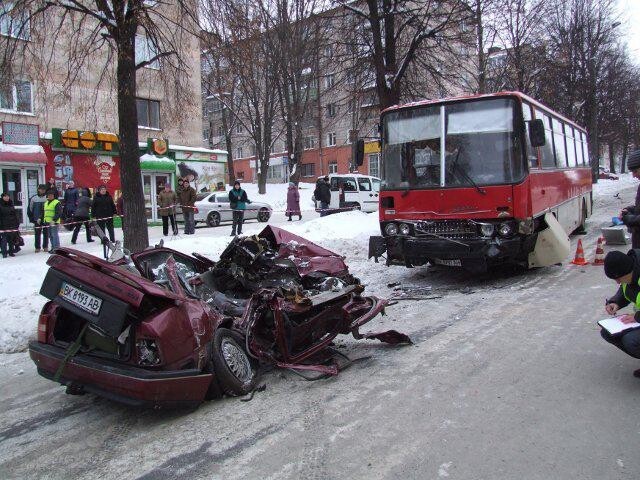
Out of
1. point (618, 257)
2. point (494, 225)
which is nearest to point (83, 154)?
point (494, 225)

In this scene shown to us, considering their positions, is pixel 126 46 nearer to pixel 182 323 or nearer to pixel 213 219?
pixel 182 323

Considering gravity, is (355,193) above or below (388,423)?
above

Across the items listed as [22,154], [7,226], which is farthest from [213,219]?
[7,226]

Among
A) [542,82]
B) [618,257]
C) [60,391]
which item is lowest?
[60,391]

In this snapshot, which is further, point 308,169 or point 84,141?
point 308,169

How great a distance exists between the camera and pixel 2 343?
6.51 m

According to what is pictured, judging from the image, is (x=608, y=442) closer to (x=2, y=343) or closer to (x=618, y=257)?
(x=618, y=257)

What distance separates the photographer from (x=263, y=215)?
80.5ft

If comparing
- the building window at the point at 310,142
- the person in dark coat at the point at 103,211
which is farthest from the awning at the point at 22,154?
the building window at the point at 310,142

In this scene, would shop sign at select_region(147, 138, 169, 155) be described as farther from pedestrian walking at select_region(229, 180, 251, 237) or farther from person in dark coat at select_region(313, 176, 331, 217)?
pedestrian walking at select_region(229, 180, 251, 237)

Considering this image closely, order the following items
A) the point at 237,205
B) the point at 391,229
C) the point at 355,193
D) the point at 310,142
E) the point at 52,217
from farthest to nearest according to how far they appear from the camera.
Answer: the point at 310,142 < the point at 355,193 < the point at 237,205 < the point at 52,217 < the point at 391,229

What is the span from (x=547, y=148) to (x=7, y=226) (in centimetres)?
1237

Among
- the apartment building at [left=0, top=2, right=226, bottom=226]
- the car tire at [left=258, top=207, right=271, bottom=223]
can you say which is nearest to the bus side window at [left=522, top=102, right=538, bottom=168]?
the apartment building at [left=0, top=2, right=226, bottom=226]

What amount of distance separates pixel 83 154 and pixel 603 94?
1262 inches
